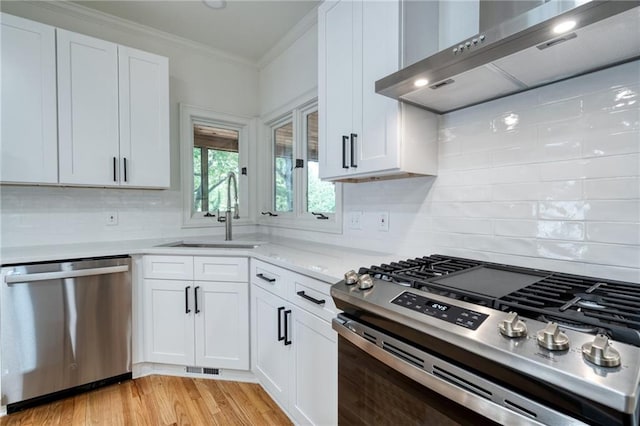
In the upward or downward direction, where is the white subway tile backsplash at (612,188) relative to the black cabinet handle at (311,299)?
upward

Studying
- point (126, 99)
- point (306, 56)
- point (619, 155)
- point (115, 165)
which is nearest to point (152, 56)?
point (126, 99)

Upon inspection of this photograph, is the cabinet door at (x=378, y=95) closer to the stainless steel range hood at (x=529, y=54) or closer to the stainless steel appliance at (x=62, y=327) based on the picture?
the stainless steel range hood at (x=529, y=54)

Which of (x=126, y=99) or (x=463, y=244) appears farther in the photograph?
(x=126, y=99)

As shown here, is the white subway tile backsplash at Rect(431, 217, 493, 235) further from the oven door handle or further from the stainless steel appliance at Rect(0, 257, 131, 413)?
the stainless steel appliance at Rect(0, 257, 131, 413)

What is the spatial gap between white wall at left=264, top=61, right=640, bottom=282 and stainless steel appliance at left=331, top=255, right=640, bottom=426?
0.15 metres

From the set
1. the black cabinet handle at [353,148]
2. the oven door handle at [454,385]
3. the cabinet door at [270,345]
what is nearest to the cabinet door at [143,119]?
the cabinet door at [270,345]

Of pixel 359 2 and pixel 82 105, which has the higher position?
pixel 359 2

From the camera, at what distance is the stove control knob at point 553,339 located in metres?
0.57

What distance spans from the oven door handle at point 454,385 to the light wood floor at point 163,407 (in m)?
1.23

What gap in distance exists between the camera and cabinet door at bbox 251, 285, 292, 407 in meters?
1.72

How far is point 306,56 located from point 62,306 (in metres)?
2.50

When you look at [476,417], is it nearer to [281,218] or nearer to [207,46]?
[281,218]

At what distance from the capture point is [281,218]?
2.96m

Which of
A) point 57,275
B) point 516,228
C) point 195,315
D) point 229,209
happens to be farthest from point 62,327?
point 516,228
